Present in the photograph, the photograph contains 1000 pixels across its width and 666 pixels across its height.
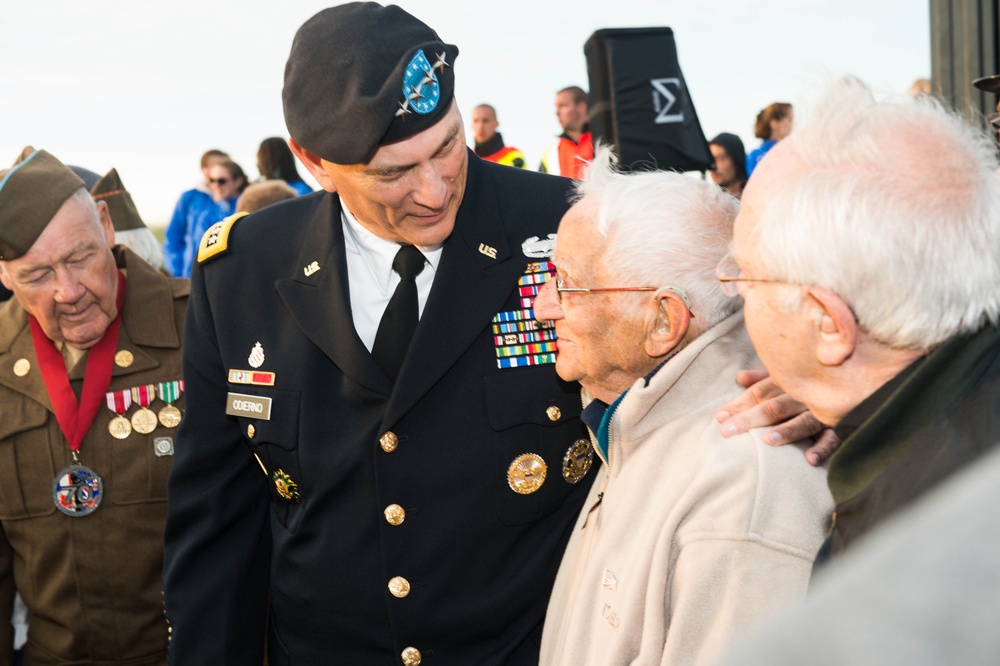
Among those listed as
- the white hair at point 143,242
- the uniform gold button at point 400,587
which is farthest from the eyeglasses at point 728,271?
the white hair at point 143,242

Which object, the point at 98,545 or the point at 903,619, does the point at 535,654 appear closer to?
the point at 98,545

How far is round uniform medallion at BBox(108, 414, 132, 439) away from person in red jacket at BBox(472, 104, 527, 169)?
24.8 ft

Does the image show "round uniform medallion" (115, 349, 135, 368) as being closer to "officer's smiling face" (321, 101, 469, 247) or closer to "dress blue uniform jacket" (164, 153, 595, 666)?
"dress blue uniform jacket" (164, 153, 595, 666)

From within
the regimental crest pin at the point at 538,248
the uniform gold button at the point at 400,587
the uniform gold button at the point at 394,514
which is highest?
the regimental crest pin at the point at 538,248

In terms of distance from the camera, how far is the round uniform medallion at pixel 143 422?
306 centimetres

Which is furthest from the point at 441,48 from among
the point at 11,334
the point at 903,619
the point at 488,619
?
the point at 903,619

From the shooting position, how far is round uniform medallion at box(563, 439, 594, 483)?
2.36 m

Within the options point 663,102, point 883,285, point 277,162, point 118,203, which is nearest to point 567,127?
point 277,162

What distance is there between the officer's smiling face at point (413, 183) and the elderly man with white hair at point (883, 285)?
0.94 meters

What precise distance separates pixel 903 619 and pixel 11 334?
130 inches

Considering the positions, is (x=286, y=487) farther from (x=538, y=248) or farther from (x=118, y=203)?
(x=118, y=203)

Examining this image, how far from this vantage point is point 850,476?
1.37 metres

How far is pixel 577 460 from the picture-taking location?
2375 millimetres

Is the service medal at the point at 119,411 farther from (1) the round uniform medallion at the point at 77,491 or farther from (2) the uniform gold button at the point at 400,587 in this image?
(2) the uniform gold button at the point at 400,587
